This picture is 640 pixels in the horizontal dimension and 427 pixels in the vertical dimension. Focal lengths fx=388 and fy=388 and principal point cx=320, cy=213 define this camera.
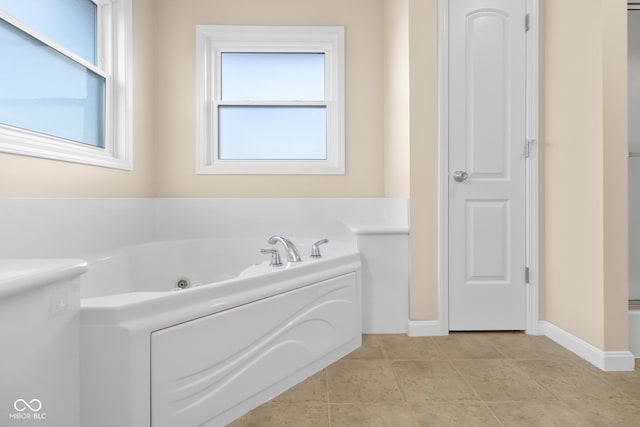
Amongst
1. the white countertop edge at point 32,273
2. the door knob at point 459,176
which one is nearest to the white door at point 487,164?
the door knob at point 459,176

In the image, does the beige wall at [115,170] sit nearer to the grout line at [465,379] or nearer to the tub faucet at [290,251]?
the tub faucet at [290,251]

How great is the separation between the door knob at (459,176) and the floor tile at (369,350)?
3.45ft

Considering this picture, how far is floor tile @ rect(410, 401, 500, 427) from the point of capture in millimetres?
1419

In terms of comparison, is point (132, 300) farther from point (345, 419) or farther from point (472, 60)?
point (472, 60)

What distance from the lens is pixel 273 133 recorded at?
3.10m

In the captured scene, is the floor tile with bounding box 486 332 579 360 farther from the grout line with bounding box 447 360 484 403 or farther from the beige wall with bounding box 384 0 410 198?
the beige wall with bounding box 384 0 410 198

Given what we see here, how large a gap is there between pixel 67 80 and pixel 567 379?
289 centimetres

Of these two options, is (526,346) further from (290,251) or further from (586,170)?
(290,251)

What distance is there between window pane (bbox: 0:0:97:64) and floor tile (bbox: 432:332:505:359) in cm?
261

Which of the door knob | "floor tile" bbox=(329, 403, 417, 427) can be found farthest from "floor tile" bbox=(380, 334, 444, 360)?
the door knob

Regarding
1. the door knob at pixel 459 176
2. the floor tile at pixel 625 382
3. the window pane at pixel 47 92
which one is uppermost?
the window pane at pixel 47 92

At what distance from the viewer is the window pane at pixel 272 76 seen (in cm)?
307

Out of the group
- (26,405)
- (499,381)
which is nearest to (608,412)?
(499,381)

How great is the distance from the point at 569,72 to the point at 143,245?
2.72m
